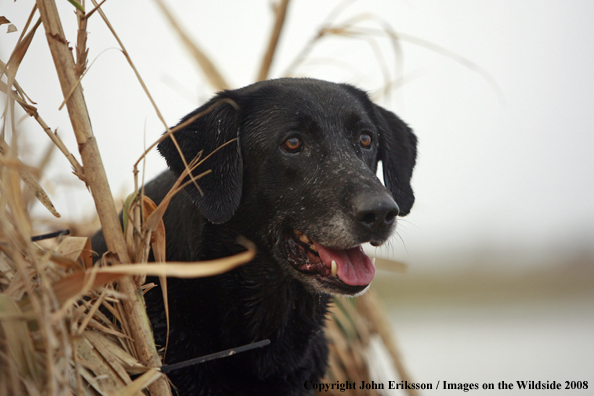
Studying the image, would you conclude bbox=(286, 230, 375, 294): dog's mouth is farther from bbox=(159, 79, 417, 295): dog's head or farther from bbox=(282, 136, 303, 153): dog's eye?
bbox=(282, 136, 303, 153): dog's eye

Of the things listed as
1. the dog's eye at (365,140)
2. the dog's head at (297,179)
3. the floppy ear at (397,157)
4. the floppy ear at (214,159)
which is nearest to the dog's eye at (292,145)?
the dog's head at (297,179)

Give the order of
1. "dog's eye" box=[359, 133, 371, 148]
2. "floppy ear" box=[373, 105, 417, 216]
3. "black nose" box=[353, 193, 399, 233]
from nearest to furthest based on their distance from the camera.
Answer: "black nose" box=[353, 193, 399, 233], "dog's eye" box=[359, 133, 371, 148], "floppy ear" box=[373, 105, 417, 216]

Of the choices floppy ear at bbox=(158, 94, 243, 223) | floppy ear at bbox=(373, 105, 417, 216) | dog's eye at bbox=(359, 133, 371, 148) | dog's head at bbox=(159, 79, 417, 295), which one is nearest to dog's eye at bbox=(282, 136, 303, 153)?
dog's head at bbox=(159, 79, 417, 295)

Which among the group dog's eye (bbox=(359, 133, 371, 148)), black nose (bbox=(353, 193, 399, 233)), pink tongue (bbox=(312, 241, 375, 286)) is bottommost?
pink tongue (bbox=(312, 241, 375, 286))

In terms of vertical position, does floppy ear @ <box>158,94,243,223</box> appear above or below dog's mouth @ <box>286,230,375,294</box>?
above

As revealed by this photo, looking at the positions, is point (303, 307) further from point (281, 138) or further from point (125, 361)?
point (125, 361)

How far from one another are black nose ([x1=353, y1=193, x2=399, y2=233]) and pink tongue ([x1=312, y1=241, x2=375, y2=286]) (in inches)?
8.6

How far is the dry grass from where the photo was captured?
1000 mm

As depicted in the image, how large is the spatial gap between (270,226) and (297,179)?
0.23 m

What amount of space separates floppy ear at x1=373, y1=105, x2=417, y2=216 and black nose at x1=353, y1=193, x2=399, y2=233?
0.60 meters

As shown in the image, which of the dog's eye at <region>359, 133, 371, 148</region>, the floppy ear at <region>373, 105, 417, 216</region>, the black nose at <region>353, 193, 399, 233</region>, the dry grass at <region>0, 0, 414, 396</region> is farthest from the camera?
the floppy ear at <region>373, 105, 417, 216</region>

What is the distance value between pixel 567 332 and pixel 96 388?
743cm

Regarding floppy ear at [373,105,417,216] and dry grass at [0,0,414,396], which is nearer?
dry grass at [0,0,414,396]

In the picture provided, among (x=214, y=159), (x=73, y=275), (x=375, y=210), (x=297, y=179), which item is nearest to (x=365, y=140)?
(x=297, y=179)
